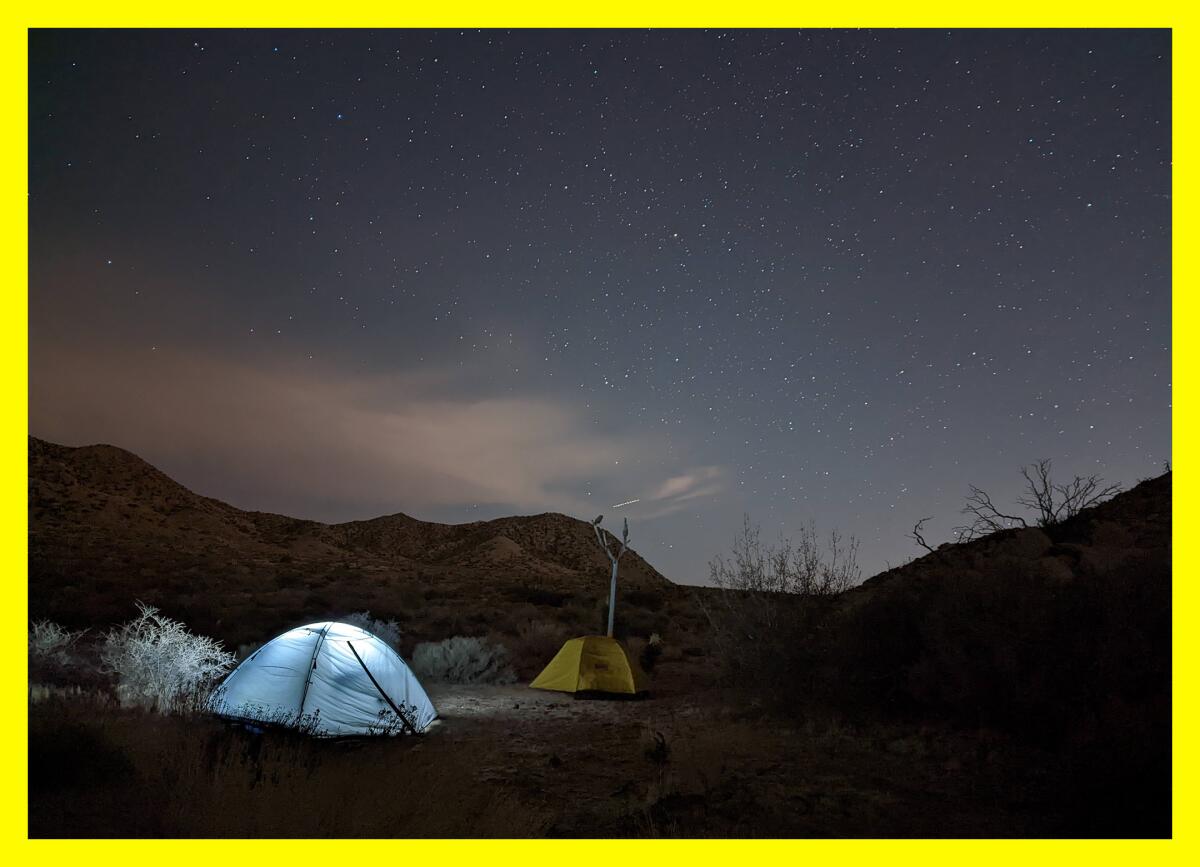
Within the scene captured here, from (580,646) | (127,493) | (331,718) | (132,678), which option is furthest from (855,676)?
(127,493)

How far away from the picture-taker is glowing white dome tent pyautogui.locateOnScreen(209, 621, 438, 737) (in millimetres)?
9172

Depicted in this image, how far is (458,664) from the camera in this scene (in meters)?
15.7

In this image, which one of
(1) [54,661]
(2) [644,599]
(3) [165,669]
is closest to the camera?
(3) [165,669]

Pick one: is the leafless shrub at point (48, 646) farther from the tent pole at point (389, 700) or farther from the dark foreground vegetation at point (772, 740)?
the tent pole at point (389, 700)

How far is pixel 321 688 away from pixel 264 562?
33280 millimetres

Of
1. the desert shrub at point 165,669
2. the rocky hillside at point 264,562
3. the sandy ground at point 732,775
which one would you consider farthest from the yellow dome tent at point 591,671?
the rocky hillside at point 264,562

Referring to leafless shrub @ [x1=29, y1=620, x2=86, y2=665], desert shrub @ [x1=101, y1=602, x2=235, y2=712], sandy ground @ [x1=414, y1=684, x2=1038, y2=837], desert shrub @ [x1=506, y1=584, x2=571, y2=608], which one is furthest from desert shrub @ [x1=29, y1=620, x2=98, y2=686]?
desert shrub @ [x1=506, y1=584, x2=571, y2=608]

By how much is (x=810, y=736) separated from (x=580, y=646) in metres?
6.26

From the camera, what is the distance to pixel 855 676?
428 inches

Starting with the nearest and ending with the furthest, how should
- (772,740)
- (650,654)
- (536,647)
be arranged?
(772,740) < (536,647) < (650,654)

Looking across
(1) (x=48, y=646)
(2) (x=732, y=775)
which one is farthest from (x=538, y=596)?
(2) (x=732, y=775)

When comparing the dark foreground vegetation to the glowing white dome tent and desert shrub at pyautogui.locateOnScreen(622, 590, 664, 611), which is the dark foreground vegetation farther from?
desert shrub at pyautogui.locateOnScreen(622, 590, 664, 611)

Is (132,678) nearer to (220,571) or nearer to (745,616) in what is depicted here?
(745,616)

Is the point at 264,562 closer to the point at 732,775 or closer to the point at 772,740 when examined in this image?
the point at 772,740
